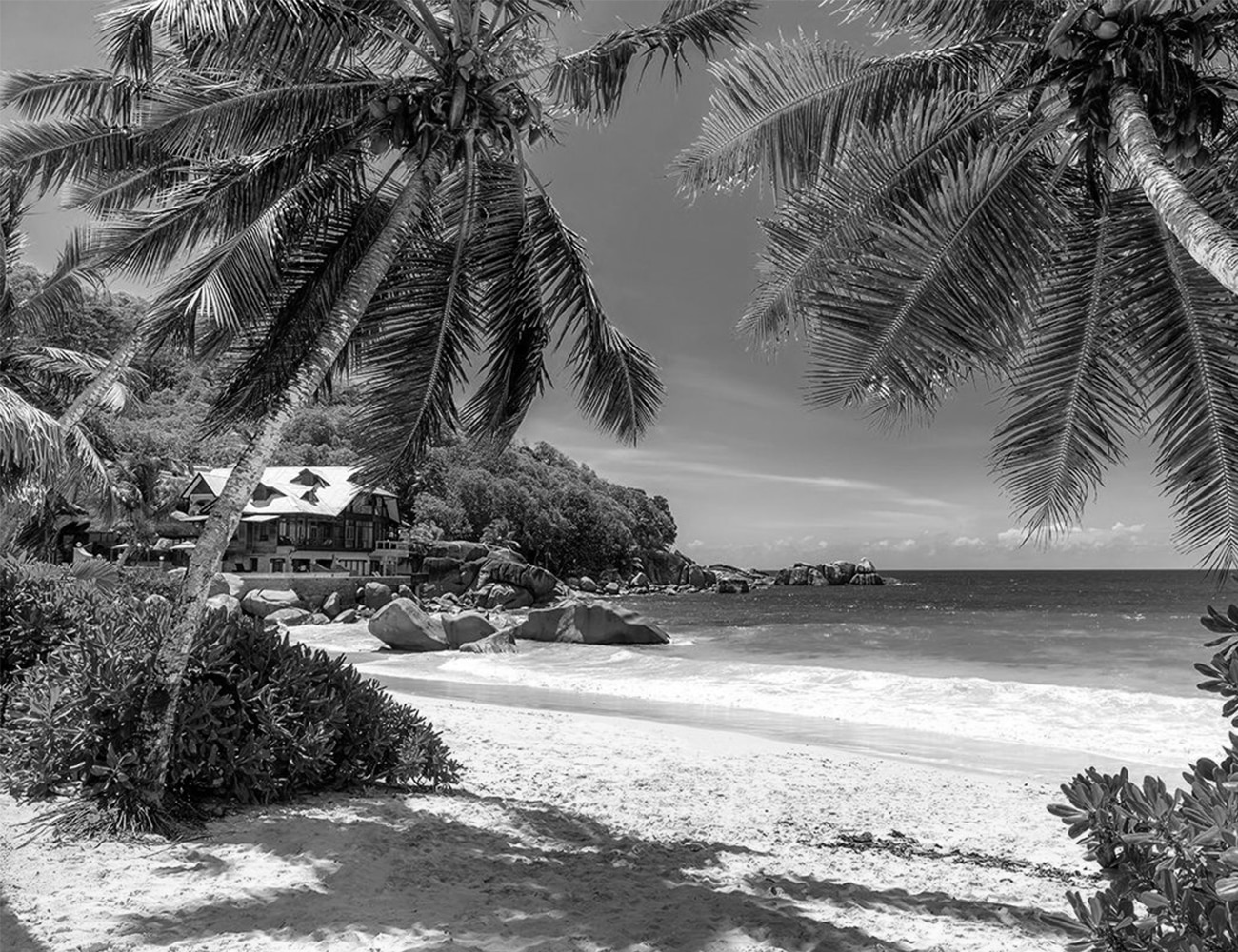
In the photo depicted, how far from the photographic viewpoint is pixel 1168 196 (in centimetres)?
445

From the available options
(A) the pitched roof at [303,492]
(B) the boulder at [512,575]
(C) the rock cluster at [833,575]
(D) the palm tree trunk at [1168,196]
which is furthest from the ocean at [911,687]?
(C) the rock cluster at [833,575]

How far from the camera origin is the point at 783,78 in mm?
6609

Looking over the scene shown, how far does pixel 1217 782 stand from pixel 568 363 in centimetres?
773

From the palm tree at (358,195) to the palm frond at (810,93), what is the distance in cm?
125

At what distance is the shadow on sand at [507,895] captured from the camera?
4.51 m

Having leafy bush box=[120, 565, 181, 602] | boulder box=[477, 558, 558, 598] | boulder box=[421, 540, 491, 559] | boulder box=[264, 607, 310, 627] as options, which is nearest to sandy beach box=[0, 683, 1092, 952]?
leafy bush box=[120, 565, 181, 602]

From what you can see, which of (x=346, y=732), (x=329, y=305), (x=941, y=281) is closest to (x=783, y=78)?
(x=941, y=281)

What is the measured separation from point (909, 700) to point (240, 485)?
16.1 metres

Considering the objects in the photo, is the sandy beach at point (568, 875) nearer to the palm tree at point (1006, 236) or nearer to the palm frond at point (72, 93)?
the palm tree at point (1006, 236)

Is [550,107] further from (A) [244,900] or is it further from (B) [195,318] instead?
(A) [244,900]

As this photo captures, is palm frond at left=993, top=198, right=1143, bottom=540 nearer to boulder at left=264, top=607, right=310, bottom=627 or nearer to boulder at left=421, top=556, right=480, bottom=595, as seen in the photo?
boulder at left=264, top=607, right=310, bottom=627

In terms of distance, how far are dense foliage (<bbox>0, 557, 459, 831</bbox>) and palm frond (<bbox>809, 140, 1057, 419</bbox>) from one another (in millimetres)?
4874

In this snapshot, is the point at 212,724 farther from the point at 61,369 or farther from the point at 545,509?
the point at 545,509

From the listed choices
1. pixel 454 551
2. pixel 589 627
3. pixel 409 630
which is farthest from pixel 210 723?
pixel 454 551
